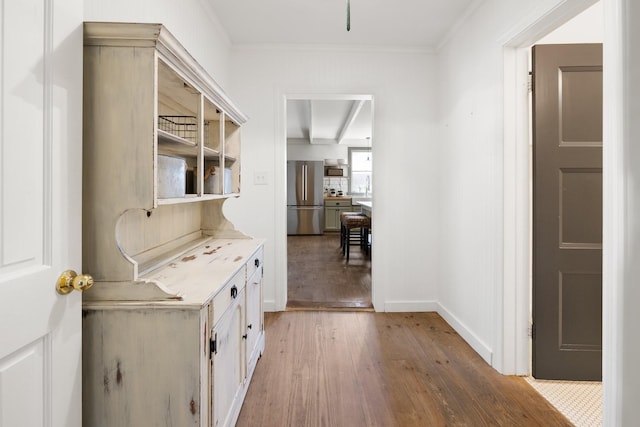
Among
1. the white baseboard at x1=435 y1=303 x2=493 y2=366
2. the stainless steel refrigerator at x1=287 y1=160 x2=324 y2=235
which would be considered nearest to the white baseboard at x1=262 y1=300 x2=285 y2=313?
the white baseboard at x1=435 y1=303 x2=493 y2=366

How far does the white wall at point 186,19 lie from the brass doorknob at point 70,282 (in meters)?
0.99

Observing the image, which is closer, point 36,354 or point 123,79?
point 36,354

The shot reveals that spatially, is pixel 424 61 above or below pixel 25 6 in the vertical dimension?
above

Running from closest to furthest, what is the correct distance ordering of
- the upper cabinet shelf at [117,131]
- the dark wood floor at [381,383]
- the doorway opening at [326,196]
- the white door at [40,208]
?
the white door at [40,208] → the upper cabinet shelf at [117,131] → the dark wood floor at [381,383] → the doorway opening at [326,196]

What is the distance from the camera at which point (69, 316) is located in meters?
0.93

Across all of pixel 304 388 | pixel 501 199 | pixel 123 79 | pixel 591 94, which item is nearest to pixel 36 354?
pixel 123 79

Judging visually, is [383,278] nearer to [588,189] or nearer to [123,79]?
[588,189]

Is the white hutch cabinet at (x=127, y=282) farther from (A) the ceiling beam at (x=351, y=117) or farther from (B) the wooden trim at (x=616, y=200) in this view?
(A) the ceiling beam at (x=351, y=117)

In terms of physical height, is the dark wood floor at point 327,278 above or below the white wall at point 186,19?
below

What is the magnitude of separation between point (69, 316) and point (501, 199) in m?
2.18

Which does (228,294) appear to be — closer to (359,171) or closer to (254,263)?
(254,263)

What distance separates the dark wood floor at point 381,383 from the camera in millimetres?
1665

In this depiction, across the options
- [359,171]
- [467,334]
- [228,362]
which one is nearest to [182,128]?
[228,362]

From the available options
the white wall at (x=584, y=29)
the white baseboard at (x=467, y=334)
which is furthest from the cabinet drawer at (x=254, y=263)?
the white wall at (x=584, y=29)
